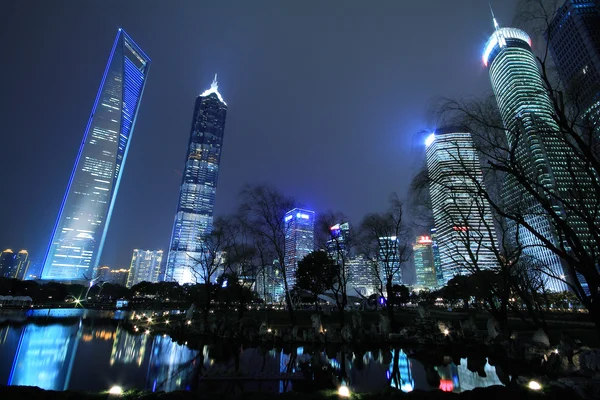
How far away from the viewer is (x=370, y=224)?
24484 millimetres

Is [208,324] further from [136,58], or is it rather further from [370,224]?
[136,58]

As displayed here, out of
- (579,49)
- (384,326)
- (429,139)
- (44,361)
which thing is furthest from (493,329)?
(44,361)

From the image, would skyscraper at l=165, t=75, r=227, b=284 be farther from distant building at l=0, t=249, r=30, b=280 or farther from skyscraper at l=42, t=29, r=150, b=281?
distant building at l=0, t=249, r=30, b=280

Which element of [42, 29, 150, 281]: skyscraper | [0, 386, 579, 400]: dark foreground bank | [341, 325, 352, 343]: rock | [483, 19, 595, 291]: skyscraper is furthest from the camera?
[42, 29, 150, 281]: skyscraper

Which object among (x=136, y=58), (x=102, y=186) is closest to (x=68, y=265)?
(x=102, y=186)

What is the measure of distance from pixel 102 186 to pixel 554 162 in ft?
516

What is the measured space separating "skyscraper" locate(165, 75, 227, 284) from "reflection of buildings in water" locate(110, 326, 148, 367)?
5469 inches

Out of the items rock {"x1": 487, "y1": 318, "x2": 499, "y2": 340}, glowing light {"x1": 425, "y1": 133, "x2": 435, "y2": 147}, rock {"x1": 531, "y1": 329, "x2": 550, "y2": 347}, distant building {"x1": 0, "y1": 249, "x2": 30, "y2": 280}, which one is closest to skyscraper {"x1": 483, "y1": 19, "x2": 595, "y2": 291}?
glowing light {"x1": 425, "y1": 133, "x2": 435, "y2": 147}

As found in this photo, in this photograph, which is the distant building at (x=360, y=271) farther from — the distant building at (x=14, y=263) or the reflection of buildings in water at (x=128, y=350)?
the distant building at (x=14, y=263)

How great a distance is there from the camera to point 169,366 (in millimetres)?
12719

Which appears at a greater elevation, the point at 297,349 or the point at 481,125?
the point at 481,125

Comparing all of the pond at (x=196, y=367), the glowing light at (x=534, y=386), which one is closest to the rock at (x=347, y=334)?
the pond at (x=196, y=367)

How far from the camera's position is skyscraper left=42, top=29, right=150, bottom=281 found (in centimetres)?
12181

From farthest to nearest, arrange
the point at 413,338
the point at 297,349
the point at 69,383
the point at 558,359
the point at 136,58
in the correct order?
the point at 136,58, the point at 413,338, the point at 297,349, the point at 558,359, the point at 69,383
